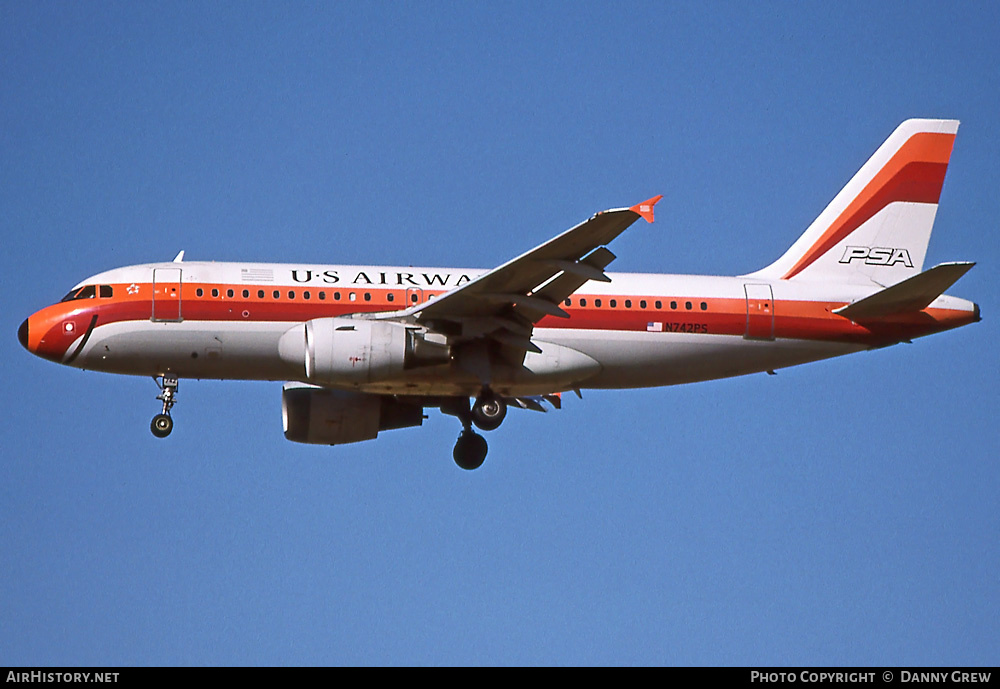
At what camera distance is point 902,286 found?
33.8 m

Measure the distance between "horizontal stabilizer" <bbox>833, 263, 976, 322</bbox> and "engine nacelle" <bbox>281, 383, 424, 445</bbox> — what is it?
37.3ft

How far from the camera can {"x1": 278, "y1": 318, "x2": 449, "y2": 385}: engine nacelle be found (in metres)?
31.5

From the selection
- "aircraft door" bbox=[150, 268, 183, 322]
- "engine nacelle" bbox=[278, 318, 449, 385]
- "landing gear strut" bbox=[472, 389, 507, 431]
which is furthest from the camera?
"landing gear strut" bbox=[472, 389, 507, 431]

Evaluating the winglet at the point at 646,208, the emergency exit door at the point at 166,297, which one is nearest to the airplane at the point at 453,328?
the emergency exit door at the point at 166,297

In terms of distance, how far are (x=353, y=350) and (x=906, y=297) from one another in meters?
12.7

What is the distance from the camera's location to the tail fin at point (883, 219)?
37.1m

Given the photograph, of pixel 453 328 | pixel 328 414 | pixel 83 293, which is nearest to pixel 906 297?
pixel 453 328

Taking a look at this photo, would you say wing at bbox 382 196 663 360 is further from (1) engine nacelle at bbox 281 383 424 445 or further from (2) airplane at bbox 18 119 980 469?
(1) engine nacelle at bbox 281 383 424 445

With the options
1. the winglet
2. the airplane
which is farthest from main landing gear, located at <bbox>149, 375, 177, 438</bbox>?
the winglet

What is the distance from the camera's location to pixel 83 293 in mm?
33938

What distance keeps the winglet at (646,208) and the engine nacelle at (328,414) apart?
11.1m

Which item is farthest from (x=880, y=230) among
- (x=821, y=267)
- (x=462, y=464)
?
(x=462, y=464)

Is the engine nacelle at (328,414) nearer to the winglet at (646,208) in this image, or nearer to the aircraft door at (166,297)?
the aircraft door at (166,297)
